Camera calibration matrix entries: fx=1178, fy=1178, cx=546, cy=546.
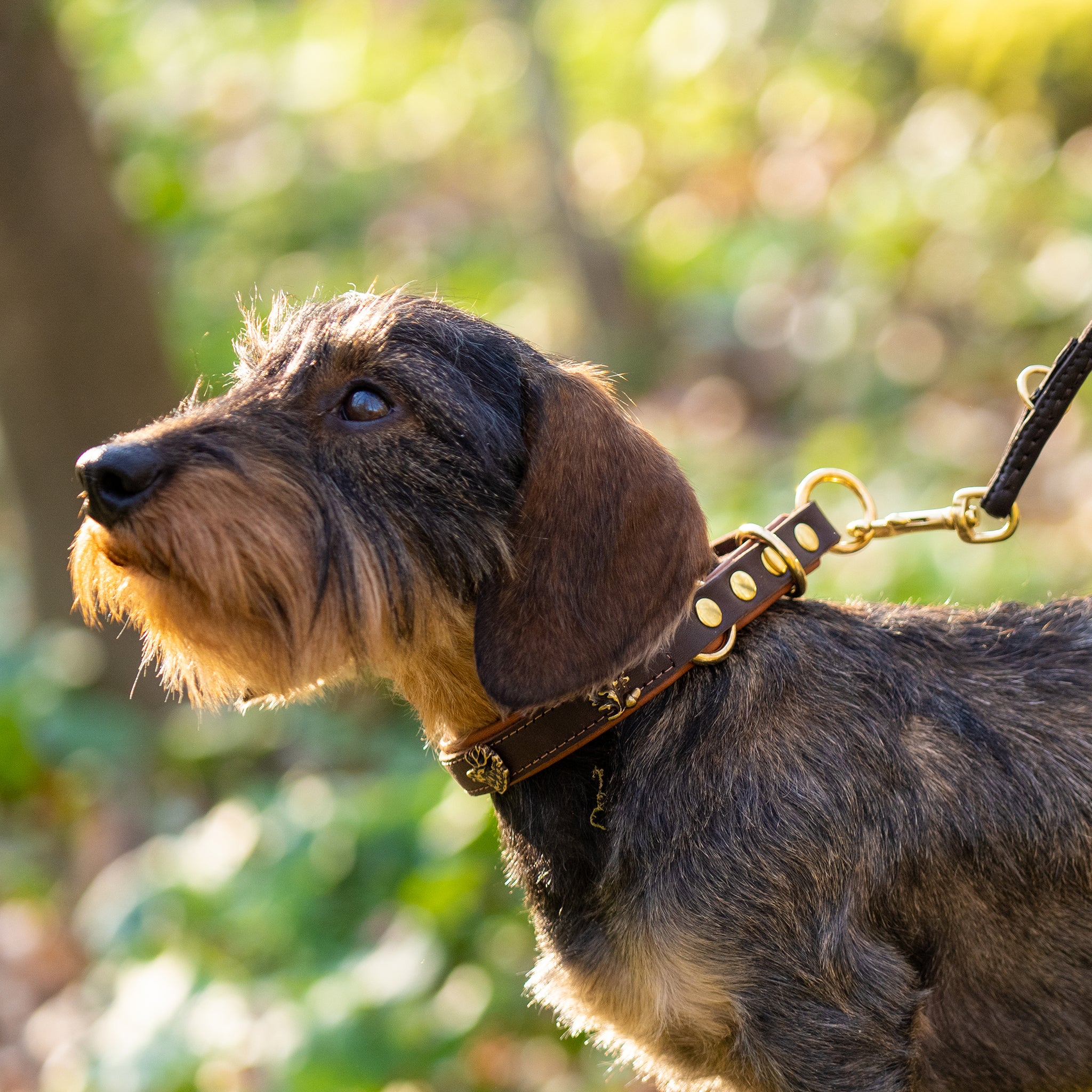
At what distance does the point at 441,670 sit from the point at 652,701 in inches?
19.9

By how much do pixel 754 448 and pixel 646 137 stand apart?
6.16 metres

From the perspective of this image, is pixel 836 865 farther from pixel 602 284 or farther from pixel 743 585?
pixel 602 284

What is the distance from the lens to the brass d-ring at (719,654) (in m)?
2.51

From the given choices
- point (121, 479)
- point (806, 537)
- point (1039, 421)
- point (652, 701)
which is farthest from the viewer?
point (1039, 421)

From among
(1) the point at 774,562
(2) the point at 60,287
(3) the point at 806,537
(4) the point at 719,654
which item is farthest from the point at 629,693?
(2) the point at 60,287

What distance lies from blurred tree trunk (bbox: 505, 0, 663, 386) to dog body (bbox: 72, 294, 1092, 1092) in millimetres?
7134

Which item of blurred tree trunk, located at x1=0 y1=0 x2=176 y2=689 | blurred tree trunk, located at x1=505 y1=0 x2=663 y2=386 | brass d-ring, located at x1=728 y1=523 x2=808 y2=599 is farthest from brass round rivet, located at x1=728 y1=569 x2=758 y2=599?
blurred tree trunk, located at x1=505 y1=0 x2=663 y2=386

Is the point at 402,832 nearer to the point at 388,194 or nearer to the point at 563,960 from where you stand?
the point at 563,960

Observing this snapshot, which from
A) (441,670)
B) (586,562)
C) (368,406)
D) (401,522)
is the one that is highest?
(368,406)

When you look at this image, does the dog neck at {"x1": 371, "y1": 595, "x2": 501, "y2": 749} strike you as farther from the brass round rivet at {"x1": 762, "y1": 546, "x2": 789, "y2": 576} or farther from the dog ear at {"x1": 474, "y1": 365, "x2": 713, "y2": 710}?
the brass round rivet at {"x1": 762, "y1": 546, "x2": 789, "y2": 576}

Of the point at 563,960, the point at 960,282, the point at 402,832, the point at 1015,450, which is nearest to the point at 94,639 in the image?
the point at 402,832

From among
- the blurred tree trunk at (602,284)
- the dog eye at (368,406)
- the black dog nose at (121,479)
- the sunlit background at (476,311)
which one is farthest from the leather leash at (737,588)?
the blurred tree trunk at (602,284)

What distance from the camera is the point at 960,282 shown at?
8547 mm

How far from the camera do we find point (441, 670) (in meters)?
2.73
